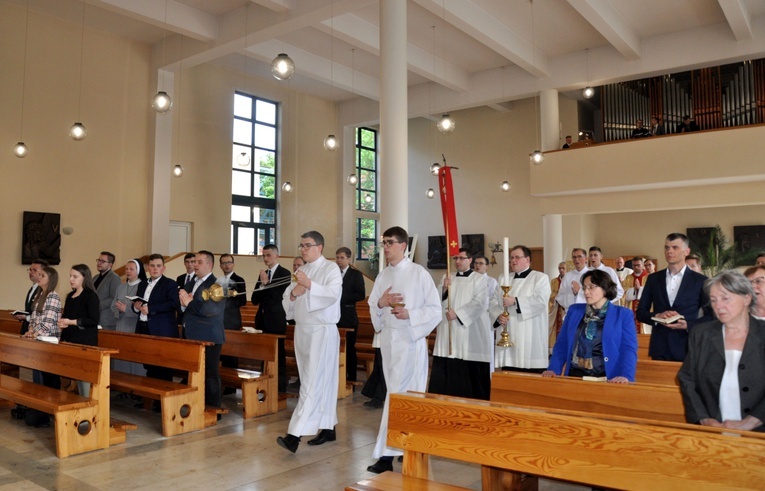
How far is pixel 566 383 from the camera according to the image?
3.63 m

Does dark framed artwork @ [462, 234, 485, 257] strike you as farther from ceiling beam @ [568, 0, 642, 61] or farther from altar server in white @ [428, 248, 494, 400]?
altar server in white @ [428, 248, 494, 400]

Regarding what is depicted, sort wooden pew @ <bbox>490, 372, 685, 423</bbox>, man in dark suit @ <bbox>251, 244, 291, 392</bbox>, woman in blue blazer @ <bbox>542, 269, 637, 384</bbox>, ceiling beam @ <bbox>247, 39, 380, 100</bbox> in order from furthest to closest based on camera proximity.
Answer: ceiling beam @ <bbox>247, 39, 380, 100</bbox> < man in dark suit @ <bbox>251, 244, 291, 392</bbox> < woman in blue blazer @ <bbox>542, 269, 637, 384</bbox> < wooden pew @ <bbox>490, 372, 685, 423</bbox>

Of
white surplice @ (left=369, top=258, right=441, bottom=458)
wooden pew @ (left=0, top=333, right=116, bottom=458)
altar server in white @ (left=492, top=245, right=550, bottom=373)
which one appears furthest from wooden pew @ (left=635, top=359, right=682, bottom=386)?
wooden pew @ (left=0, top=333, right=116, bottom=458)

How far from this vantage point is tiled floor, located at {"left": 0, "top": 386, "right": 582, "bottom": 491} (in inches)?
164

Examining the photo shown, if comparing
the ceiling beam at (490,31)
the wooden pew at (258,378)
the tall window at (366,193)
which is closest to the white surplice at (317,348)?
the wooden pew at (258,378)

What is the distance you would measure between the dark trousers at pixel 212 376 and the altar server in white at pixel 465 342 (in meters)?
2.24

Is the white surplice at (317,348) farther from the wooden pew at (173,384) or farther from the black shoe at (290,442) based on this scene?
the wooden pew at (173,384)

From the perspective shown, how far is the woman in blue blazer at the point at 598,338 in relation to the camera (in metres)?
3.71

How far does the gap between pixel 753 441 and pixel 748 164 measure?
1084 cm

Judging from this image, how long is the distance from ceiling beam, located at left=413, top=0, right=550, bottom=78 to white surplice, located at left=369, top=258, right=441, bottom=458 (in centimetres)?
682

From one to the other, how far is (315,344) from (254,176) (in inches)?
471

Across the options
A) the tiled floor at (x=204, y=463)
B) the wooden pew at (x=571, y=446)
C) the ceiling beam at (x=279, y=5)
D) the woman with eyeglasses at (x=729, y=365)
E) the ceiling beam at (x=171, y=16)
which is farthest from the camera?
the ceiling beam at (x=171, y=16)

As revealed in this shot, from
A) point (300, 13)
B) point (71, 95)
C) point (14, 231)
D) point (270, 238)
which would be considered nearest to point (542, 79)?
point (300, 13)

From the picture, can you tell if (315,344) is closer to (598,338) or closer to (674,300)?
(598,338)
